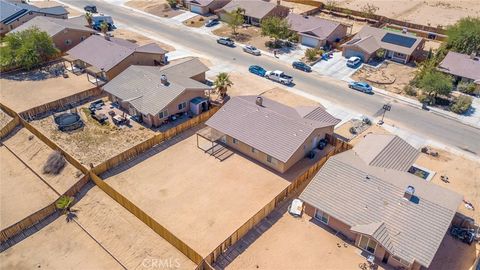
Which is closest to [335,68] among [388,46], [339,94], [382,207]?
[339,94]

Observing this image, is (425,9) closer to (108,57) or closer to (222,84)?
(222,84)

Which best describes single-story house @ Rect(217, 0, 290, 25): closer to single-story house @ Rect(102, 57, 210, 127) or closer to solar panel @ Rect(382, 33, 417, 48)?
solar panel @ Rect(382, 33, 417, 48)

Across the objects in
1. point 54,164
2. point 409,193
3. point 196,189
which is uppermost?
point 409,193

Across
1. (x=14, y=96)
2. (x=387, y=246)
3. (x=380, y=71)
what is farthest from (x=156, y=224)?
(x=380, y=71)

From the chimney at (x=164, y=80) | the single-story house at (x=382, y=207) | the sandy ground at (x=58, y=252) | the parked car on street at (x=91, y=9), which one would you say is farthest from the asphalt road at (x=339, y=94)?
the sandy ground at (x=58, y=252)

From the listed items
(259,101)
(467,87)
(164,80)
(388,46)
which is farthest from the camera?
(388,46)

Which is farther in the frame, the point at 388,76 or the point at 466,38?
the point at 466,38

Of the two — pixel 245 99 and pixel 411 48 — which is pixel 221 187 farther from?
pixel 411 48

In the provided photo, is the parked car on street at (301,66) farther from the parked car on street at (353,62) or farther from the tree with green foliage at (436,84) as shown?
the tree with green foliage at (436,84)
